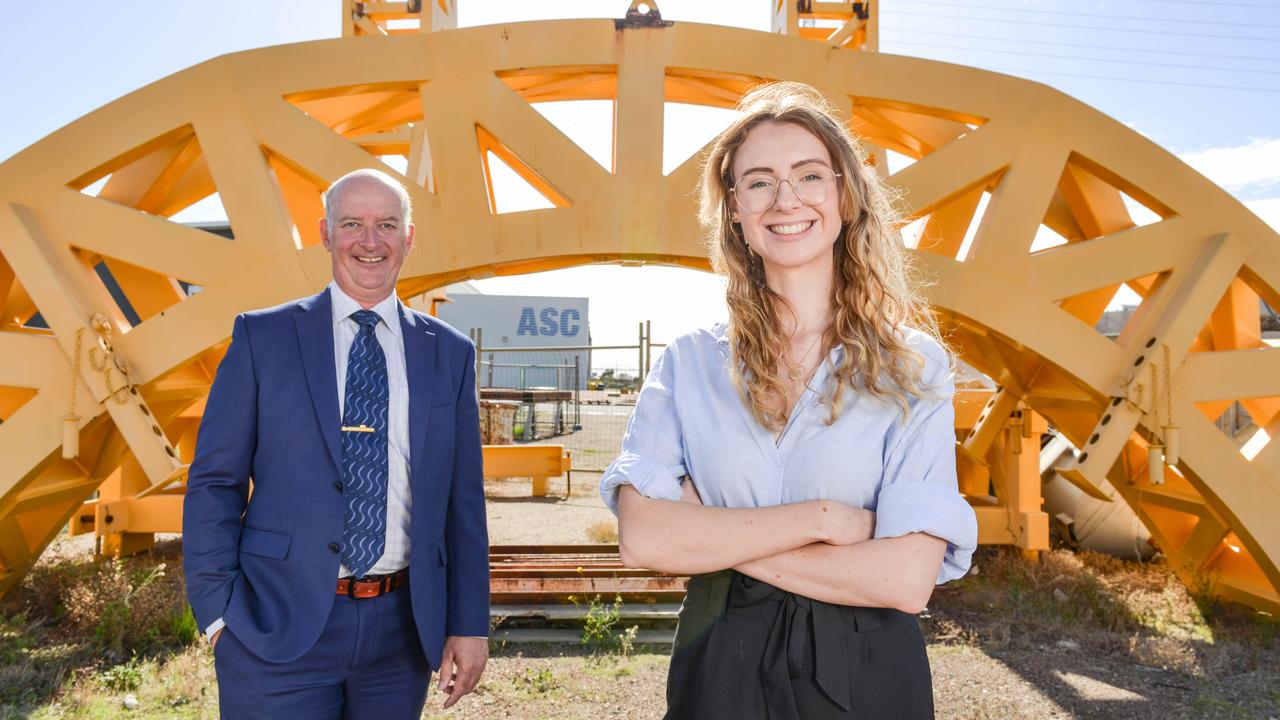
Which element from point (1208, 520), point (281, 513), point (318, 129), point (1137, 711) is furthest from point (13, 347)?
point (1208, 520)

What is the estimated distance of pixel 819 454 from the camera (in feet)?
5.40

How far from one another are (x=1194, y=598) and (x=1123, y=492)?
0.95 meters

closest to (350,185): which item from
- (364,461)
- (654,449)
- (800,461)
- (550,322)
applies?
(364,461)

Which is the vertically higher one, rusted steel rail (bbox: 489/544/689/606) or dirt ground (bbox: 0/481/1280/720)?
rusted steel rail (bbox: 489/544/689/606)

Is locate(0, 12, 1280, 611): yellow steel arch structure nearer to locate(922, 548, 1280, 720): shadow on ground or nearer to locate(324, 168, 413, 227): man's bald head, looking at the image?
locate(922, 548, 1280, 720): shadow on ground

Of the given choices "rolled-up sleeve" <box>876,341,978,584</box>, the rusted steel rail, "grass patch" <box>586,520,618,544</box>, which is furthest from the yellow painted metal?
"rolled-up sleeve" <box>876,341,978,584</box>

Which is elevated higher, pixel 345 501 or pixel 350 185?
pixel 350 185

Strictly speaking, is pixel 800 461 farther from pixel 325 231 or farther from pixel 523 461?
pixel 523 461

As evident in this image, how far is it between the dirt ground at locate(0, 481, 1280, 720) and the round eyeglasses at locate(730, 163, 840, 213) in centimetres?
323

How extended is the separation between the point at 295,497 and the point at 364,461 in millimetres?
198

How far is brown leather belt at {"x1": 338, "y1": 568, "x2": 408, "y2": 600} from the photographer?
2.16m

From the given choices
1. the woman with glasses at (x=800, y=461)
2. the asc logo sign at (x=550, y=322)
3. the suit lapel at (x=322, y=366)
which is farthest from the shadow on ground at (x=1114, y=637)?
the asc logo sign at (x=550, y=322)

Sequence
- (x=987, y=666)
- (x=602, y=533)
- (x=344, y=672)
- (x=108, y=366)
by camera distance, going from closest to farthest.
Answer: (x=344, y=672) < (x=108, y=366) < (x=987, y=666) < (x=602, y=533)

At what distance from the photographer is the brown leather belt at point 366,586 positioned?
2.16 meters
